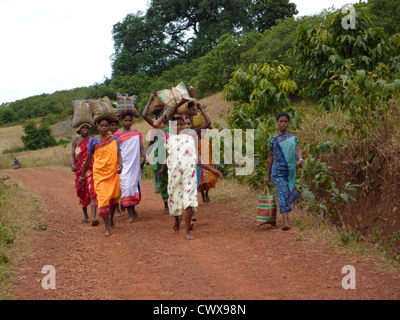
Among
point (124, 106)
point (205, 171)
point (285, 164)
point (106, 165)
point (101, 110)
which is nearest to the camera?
point (285, 164)

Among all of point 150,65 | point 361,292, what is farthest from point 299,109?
point 150,65

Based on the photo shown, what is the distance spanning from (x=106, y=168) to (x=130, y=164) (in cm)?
99

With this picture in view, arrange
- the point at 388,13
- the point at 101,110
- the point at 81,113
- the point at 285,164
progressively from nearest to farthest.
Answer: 1. the point at 285,164
2. the point at 101,110
3. the point at 81,113
4. the point at 388,13

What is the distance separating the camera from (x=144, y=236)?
7.05 metres

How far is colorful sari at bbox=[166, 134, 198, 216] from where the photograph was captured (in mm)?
6734

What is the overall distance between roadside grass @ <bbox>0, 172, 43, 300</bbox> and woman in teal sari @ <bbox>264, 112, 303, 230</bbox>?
11.6ft

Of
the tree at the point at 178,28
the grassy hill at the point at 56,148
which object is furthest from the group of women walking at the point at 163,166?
the tree at the point at 178,28

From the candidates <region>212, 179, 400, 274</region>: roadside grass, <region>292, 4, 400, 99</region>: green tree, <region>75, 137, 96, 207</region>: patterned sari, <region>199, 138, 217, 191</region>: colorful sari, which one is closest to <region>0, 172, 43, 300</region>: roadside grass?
<region>75, 137, 96, 207</region>: patterned sari

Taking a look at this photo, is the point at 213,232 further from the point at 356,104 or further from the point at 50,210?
the point at 50,210

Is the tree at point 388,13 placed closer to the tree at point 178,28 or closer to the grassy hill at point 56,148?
the grassy hill at point 56,148

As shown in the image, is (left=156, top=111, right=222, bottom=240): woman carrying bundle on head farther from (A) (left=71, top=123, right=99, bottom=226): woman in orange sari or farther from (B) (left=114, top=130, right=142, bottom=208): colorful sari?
(A) (left=71, top=123, right=99, bottom=226): woman in orange sari

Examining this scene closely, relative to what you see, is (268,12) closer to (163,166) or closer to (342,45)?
(342,45)

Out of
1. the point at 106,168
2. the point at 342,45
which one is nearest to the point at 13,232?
the point at 106,168

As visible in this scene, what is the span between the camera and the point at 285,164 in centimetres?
689
